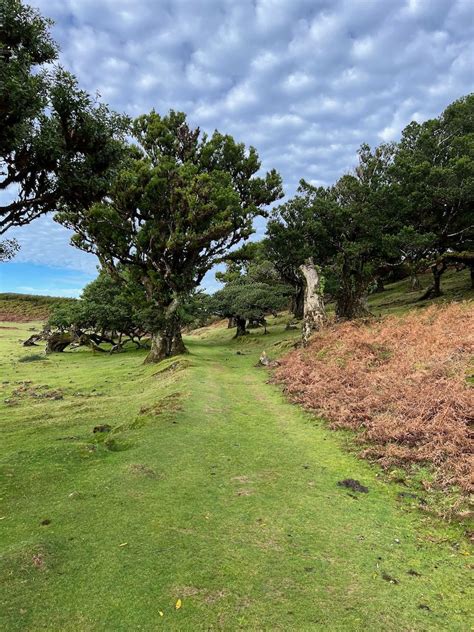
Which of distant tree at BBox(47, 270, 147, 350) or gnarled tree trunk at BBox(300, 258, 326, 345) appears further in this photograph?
distant tree at BBox(47, 270, 147, 350)

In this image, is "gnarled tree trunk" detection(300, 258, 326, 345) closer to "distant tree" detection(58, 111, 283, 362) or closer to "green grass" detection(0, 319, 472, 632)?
"distant tree" detection(58, 111, 283, 362)

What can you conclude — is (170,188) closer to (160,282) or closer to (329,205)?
(160,282)

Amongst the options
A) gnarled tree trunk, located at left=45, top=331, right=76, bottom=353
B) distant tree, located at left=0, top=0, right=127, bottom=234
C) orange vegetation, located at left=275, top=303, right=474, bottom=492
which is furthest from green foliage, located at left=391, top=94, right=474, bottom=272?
gnarled tree trunk, located at left=45, top=331, right=76, bottom=353

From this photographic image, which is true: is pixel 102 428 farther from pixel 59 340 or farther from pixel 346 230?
pixel 59 340

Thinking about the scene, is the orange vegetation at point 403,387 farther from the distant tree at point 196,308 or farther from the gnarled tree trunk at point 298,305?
the gnarled tree trunk at point 298,305

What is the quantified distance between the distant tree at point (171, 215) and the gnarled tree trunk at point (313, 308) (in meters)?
6.01

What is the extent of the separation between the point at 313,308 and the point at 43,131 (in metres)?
16.2

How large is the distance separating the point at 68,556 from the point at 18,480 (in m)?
2.50

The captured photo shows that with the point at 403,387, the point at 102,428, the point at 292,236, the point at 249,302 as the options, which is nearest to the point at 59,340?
the point at 249,302

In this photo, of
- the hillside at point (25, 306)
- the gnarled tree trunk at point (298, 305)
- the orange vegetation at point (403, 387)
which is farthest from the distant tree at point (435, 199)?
the hillside at point (25, 306)

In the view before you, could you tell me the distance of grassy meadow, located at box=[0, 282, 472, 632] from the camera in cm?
343

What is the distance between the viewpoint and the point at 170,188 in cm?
2375

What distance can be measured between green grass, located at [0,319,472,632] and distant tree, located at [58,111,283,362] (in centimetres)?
1597

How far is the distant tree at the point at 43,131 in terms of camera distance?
7.66 metres
